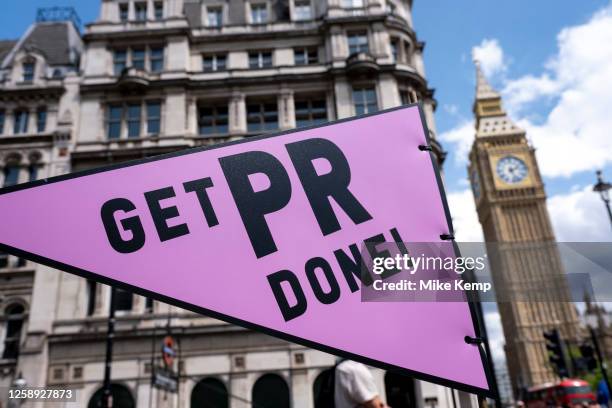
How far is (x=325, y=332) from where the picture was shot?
95.4 inches

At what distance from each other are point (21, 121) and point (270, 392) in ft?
69.7

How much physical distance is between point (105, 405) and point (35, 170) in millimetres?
15776

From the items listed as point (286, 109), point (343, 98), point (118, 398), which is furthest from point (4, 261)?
point (343, 98)

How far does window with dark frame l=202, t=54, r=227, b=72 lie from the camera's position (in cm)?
2854

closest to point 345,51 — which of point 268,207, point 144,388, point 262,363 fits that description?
point 262,363

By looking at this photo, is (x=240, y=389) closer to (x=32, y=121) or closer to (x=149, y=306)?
(x=149, y=306)

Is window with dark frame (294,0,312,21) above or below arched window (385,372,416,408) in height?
above

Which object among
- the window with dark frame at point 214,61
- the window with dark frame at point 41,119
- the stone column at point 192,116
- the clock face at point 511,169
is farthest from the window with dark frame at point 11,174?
the clock face at point 511,169

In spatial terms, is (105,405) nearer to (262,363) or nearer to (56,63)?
(262,363)

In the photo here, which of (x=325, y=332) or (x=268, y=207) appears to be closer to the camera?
(x=325, y=332)

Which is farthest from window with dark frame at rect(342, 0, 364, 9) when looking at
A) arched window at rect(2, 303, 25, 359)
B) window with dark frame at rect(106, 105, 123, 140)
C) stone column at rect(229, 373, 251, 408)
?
arched window at rect(2, 303, 25, 359)

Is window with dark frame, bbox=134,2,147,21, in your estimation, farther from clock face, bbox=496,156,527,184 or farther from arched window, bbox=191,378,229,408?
clock face, bbox=496,156,527,184

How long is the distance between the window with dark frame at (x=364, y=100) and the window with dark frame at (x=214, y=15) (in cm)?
1120

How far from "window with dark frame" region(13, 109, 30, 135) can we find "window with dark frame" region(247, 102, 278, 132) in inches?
513
